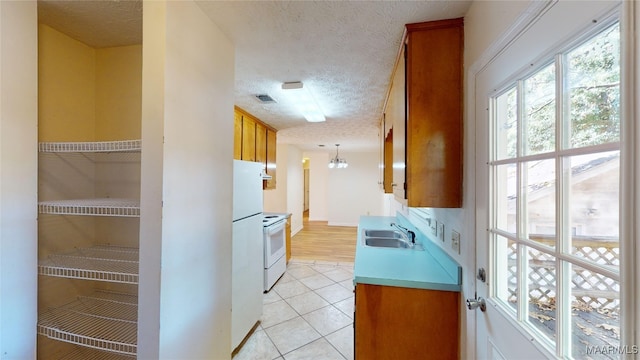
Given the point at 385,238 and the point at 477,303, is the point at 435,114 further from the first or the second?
the point at 385,238

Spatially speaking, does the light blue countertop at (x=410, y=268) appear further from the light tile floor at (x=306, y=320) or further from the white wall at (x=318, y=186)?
the white wall at (x=318, y=186)

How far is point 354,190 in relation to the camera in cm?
769

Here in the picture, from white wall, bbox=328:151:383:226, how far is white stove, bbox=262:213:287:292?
423 cm

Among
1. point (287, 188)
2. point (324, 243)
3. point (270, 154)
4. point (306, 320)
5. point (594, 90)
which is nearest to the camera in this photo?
→ point (594, 90)

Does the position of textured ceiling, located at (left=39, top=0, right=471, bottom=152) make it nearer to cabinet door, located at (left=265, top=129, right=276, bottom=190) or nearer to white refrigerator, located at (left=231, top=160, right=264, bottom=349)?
white refrigerator, located at (left=231, top=160, right=264, bottom=349)

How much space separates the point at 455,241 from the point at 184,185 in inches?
56.8

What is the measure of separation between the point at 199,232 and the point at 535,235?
4.59 feet

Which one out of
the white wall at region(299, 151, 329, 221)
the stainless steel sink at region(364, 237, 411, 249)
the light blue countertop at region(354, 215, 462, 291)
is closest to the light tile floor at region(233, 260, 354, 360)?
the stainless steel sink at region(364, 237, 411, 249)

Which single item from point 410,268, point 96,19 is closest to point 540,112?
point 410,268

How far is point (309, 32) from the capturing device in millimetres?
1428

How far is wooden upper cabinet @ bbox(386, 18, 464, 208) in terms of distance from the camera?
4.29 ft

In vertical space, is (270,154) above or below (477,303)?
above

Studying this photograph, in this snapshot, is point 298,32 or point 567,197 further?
point 298,32

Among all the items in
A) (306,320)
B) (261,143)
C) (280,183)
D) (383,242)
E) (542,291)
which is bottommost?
(306,320)
